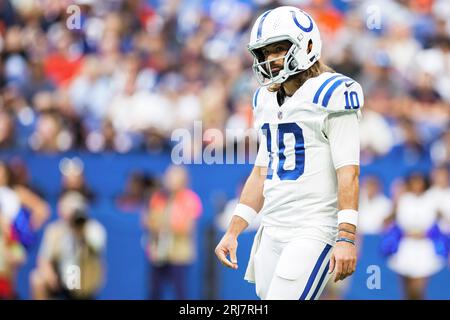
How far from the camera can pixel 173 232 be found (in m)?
8.81

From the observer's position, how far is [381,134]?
912 centimetres

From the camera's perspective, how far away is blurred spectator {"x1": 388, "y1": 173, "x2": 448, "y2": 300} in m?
8.33

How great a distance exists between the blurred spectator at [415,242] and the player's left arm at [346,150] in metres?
4.28

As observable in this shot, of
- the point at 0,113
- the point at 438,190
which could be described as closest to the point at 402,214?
the point at 438,190

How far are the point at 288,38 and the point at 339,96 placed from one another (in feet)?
1.12

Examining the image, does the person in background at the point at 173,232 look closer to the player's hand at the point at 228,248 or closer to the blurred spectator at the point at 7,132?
the blurred spectator at the point at 7,132

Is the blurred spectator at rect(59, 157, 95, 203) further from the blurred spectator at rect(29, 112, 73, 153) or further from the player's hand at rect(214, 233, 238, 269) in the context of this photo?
the player's hand at rect(214, 233, 238, 269)

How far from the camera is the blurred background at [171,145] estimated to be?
8531mm

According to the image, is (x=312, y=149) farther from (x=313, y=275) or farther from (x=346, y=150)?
(x=313, y=275)

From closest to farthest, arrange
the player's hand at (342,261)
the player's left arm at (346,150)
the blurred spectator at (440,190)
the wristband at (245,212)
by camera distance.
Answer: the player's hand at (342,261) < the player's left arm at (346,150) < the wristband at (245,212) < the blurred spectator at (440,190)

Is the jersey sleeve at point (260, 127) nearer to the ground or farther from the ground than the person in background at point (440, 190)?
nearer to the ground

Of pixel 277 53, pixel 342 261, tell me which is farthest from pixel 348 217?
pixel 277 53

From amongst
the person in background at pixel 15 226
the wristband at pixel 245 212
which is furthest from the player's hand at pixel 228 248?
the person in background at pixel 15 226
